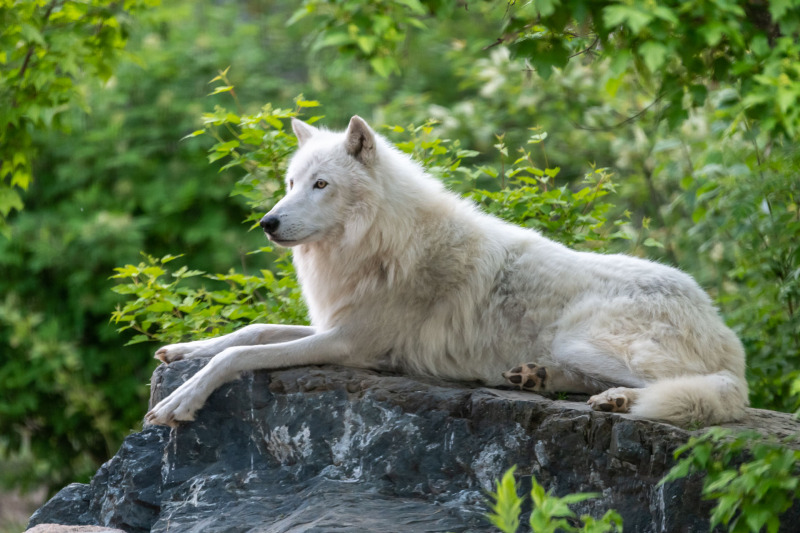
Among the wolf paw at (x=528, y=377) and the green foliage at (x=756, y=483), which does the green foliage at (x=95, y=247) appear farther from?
the green foliage at (x=756, y=483)

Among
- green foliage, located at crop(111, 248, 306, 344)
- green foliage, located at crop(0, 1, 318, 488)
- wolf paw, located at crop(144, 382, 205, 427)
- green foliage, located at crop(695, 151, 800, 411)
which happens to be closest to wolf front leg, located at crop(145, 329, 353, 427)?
wolf paw, located at crop(144, 382, 205, 427)

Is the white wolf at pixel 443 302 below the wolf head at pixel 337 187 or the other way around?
below

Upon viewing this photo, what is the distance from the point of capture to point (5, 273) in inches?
323

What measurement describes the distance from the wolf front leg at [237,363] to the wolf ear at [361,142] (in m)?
0.95

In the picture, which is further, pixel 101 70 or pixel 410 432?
pixel 101 70

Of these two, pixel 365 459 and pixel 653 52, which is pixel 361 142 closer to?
pixel 365 459

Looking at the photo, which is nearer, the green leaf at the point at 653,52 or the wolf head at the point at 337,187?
the green leaf at the point at 653,52

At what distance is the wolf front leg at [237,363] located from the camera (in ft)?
12.7

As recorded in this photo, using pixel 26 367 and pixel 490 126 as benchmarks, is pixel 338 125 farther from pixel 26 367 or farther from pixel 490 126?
pixel 26 367

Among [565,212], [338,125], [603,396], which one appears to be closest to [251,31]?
[338,125]

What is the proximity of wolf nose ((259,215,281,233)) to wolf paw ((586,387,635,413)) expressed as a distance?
170 centimetres

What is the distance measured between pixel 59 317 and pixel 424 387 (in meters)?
5.60

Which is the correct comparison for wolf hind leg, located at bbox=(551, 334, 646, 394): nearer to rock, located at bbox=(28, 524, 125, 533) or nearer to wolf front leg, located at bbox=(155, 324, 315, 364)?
wolf front leg, located at bbox=(155, 324, 315, 364)

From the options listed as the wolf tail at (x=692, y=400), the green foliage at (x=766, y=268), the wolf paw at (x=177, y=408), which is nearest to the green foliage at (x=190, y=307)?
the wolf paw at (x=177, y=408)
